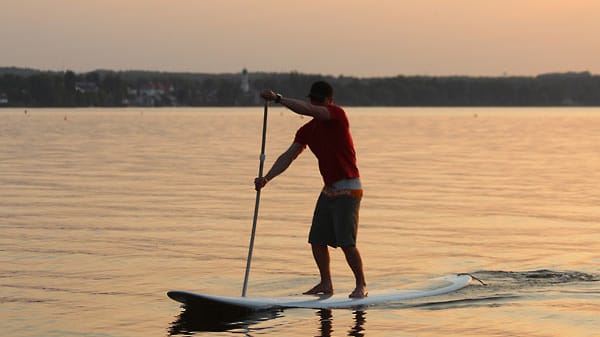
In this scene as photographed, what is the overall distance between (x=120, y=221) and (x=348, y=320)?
10497mm

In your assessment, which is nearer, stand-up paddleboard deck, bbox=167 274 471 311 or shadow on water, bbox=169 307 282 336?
shadow on water, bbox=169 307 282 336

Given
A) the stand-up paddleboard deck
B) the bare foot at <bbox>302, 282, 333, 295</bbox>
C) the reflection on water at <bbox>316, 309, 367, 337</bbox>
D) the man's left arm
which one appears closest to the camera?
the reflection on water at <bbox>316, 309, 367, 337</bbox>

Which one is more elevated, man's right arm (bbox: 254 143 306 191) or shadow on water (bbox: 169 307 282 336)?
man's right arm (bbox: 254 143 306 191)

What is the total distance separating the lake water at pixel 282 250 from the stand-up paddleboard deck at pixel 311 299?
6.4 inches

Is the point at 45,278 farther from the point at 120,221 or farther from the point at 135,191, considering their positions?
the point at 135,191

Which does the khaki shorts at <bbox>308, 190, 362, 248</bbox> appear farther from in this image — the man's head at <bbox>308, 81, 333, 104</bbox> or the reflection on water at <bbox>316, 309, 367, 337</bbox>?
the man's head at <bbox>308, 81, 333, 104</bbox>

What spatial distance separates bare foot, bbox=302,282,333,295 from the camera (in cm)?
1354

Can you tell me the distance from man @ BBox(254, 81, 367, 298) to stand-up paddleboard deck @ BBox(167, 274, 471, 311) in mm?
213

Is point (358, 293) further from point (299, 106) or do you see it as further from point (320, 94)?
point (299, 106)

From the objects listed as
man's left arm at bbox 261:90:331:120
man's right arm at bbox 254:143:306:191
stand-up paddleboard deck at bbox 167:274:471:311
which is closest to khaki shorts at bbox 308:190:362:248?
man's right arm at bbox 254:143:306:191

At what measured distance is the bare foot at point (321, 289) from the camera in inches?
533

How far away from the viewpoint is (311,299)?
521 inches

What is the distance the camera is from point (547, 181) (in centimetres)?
3412

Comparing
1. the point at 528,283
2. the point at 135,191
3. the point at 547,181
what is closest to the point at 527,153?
the point at 547,181
